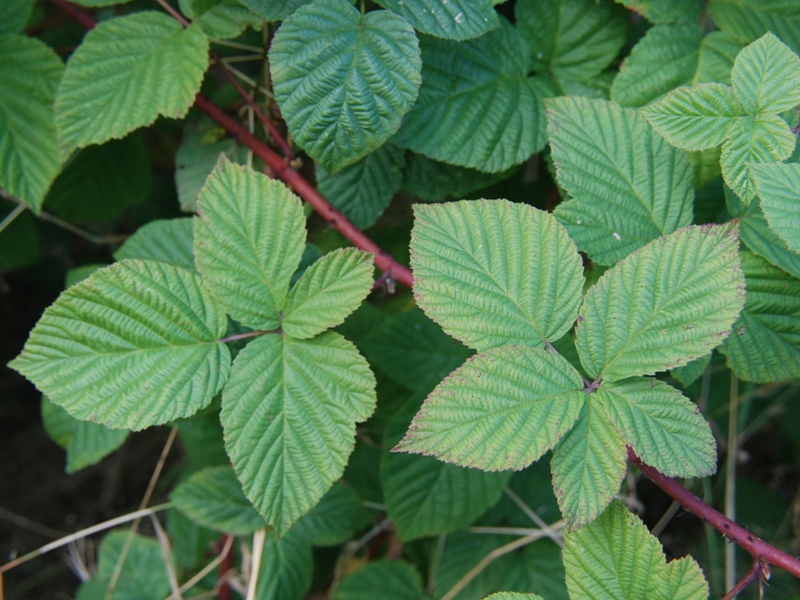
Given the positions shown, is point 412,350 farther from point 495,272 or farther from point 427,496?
point 495,272

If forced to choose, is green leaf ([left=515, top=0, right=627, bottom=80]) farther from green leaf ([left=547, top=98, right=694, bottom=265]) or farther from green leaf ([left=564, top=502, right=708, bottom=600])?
green leaf ([left=564, top=502, right=708, bottom=600])

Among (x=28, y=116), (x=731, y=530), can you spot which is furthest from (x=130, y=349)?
(x=731, y=530)

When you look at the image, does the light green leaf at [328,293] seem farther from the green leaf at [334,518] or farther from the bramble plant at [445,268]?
the green leaf at [334,518]

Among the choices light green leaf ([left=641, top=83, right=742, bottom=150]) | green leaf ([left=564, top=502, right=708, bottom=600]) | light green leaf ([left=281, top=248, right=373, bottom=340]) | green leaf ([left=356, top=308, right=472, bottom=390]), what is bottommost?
green leaf ([left=356, top=308, right=472, bottom=390])

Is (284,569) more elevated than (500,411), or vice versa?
(500,411)

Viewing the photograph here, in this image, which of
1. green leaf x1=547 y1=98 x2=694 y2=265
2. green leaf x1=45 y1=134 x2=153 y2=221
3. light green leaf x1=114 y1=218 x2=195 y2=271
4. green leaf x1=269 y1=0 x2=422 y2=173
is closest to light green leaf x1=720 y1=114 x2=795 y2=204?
green leaf x1=547 y1=98 x2=694 y2=265

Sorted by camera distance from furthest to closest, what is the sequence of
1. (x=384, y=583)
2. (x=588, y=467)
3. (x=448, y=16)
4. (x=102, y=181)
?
(x=102, y=181), (x=384, y=583), (x=448, y=16), (x=588, y=467)

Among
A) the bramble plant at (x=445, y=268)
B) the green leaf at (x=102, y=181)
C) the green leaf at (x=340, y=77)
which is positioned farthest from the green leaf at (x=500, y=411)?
the green leaf at (x=102, y=181)

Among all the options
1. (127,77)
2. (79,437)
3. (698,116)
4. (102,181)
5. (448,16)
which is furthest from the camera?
(102,181)
